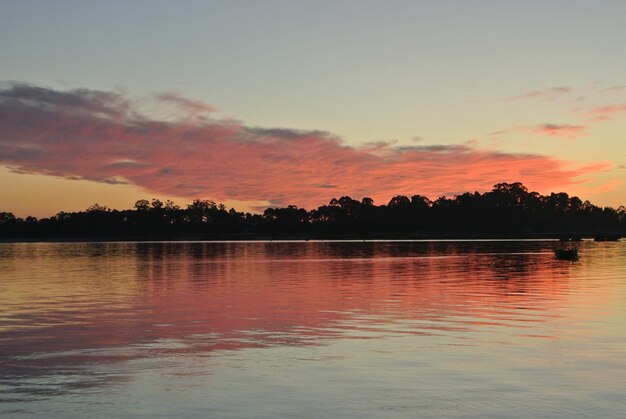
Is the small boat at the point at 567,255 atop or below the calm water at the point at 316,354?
atop

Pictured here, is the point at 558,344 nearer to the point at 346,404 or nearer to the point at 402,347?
the point at 402,347

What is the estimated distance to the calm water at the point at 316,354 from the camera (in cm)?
1884

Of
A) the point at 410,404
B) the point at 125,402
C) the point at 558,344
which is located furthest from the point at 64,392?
the point at 558,344

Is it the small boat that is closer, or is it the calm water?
the calm water

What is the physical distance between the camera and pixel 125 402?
19047mm

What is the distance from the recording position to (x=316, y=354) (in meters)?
26.3

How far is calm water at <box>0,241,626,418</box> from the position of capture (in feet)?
61.8

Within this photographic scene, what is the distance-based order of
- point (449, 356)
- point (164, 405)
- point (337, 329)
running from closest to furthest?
point (164, 405) → point (449, 356) → point (337, 329)

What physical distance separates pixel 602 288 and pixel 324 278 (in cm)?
2565

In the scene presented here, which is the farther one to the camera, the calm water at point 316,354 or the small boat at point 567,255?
the small boat at point 567,255

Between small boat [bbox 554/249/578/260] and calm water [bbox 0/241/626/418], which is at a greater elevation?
small boat [bbox 554/249/578/260]

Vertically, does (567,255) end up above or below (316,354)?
above

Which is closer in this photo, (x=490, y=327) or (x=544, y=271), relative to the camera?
(x=490, y=327)

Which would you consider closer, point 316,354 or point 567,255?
point 316,354
